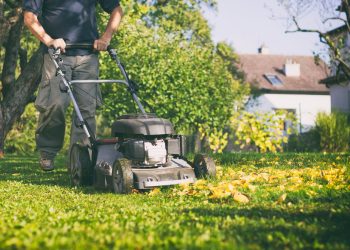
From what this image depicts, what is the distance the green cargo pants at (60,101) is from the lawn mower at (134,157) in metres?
0.20

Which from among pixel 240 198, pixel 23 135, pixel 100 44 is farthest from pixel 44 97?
pixel 23 135

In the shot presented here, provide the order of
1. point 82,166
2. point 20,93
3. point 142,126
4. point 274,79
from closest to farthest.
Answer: point 142,126 → point 82,166 → point 20,93 → point 274,79

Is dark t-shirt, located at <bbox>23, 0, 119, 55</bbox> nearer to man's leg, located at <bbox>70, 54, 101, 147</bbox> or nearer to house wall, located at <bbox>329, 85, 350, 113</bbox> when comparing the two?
man's leg, located at <bbox>70, 54, 101, 147</bbox>

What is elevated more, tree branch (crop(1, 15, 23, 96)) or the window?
the window

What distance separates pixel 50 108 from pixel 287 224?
3.45 m

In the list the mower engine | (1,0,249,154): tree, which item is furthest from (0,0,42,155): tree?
the mower engine

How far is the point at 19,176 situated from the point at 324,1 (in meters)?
11.0

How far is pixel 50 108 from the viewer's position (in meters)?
6.03

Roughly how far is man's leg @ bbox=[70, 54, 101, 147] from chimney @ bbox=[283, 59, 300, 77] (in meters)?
37.3

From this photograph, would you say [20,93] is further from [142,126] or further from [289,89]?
[289,89]

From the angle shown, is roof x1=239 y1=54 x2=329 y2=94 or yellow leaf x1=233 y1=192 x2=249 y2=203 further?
roof x1=239 y1=54 x2=329 y2=94

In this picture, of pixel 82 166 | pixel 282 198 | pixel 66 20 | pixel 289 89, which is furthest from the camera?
pixel 289 89

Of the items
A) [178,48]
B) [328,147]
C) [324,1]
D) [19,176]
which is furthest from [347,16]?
[19,176]

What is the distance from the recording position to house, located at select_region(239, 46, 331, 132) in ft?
134
